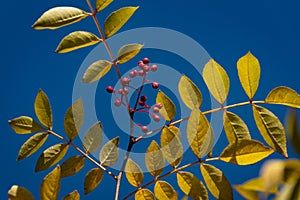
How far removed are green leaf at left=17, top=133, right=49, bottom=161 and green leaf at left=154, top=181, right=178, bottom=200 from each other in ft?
1.06

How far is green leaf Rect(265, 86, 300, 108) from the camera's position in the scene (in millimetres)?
1068

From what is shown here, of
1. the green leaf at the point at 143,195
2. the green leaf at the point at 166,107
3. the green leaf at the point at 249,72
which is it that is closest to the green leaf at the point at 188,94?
the green leaf at the point at 166,107

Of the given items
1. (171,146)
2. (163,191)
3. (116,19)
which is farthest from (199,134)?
(116,19)

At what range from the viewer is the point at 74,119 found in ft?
3.51

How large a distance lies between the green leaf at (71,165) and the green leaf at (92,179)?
0.11 ft

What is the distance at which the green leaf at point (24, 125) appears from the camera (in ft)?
3.55

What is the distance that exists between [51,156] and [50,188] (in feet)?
0.49

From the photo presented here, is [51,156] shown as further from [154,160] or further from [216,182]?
[216,182]

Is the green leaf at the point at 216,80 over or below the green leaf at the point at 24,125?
over

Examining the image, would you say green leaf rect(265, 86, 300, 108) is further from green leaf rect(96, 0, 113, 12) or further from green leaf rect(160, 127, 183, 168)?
green leaf rect(96, 0, 113, 12)

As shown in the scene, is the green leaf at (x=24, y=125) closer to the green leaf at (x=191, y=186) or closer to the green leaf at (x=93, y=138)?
the green leaf at (x=93, y=138)

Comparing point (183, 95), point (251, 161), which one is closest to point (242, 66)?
point (183, 95)

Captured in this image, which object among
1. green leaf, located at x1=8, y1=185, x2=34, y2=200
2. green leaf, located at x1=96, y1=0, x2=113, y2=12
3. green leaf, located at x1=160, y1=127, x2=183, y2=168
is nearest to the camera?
green leaf, located at x1=8, y1=185, x2=34, y2=200

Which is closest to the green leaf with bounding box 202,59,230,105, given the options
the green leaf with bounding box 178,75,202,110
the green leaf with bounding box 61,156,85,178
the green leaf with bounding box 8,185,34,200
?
Answer: the green leaf with bounding box 178,75,202,110
